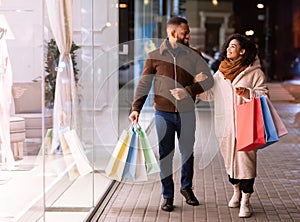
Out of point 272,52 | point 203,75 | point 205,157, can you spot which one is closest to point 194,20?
point 272,52

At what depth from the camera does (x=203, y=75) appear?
432cm

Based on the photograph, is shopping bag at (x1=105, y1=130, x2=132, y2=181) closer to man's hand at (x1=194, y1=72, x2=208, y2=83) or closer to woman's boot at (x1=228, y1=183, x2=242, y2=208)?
man's hand at (x1=194, y1=72, x2=208, y2=83)

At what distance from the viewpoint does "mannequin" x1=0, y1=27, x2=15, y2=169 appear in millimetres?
3428

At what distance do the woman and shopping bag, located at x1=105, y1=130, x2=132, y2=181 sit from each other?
2.12 feet

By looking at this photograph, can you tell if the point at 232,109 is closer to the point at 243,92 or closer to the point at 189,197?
the point at 243,92

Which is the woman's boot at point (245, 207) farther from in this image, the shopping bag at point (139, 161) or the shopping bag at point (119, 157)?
the shopping bag at point (119, 157)

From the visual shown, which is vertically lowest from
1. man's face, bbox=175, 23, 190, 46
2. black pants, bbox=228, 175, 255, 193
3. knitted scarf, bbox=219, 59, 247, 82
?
black pants, bbox=228, 175, 255, 193

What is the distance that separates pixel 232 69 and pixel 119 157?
41.3 inches

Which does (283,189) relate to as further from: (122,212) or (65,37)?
(65,37)

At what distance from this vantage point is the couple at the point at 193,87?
4.30 meters

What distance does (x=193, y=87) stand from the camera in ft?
Answer: 14.2

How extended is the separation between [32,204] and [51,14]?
1168 millimetres

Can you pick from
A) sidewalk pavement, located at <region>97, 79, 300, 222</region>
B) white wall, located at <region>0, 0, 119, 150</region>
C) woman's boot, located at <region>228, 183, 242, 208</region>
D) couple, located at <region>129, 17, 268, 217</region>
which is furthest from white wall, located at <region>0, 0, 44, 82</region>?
woman's boot, located at <region>228, 183, 242, 208</region>

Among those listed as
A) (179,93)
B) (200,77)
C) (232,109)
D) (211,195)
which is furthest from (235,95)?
(211,195)
